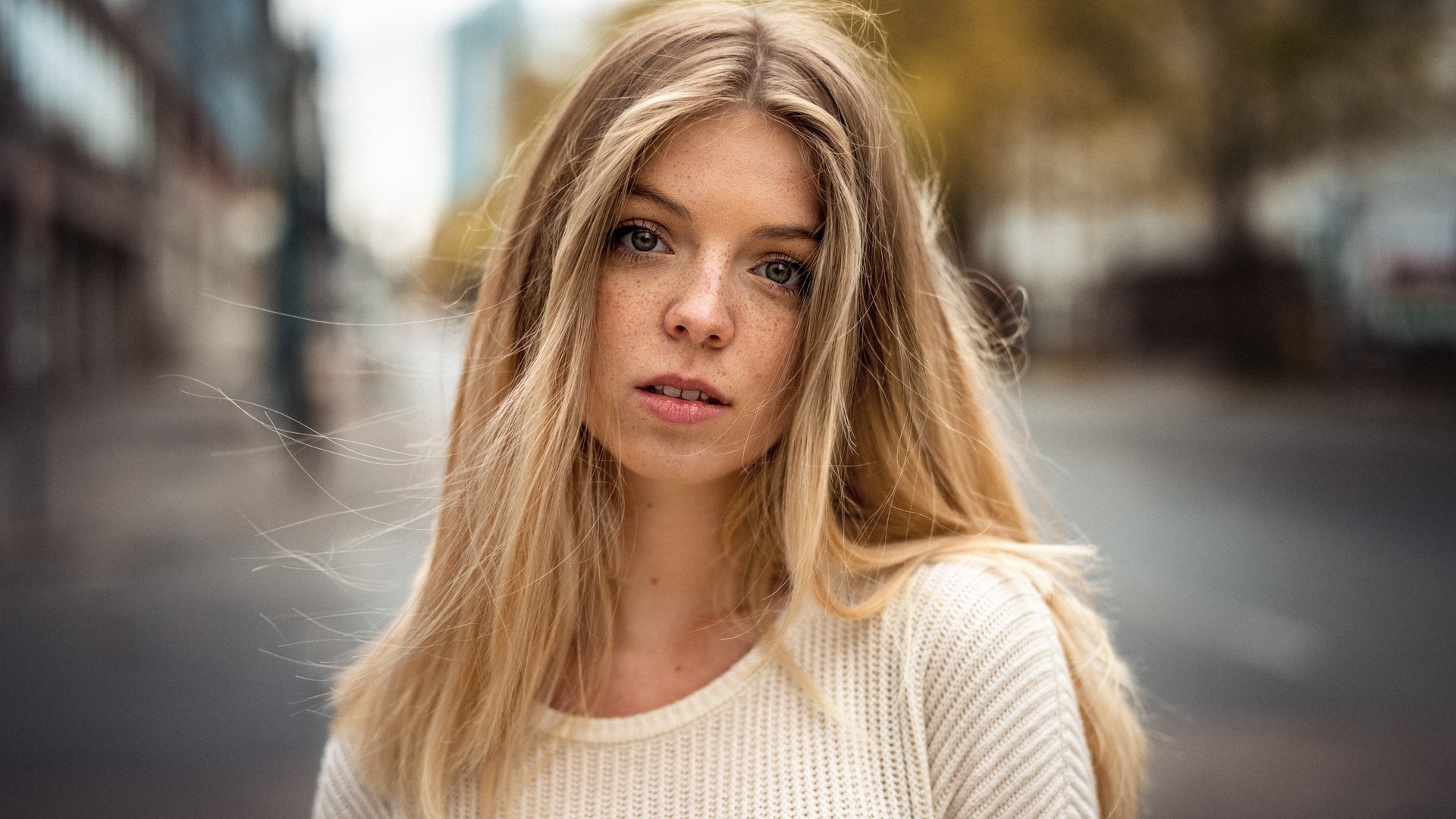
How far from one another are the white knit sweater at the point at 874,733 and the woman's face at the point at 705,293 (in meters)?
0.35

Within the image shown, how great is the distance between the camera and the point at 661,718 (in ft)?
6.34

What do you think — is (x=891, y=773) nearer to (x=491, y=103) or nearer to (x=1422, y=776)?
(x=1422, y=776)

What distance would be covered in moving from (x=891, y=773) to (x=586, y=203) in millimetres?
953

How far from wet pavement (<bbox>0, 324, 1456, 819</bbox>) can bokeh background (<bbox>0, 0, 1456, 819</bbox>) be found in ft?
0.10

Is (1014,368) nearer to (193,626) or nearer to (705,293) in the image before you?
(705,293)

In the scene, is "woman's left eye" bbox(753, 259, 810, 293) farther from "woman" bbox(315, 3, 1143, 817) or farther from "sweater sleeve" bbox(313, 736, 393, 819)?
"sweater sleeve" bbox(313, 736, 393, 819)

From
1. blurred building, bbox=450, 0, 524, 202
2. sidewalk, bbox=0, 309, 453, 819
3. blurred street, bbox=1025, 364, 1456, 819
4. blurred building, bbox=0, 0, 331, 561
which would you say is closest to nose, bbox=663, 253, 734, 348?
sidewalk, bbox=0, 309, 453, 819

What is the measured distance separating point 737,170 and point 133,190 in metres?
28.7

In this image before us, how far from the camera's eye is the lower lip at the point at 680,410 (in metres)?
1.85

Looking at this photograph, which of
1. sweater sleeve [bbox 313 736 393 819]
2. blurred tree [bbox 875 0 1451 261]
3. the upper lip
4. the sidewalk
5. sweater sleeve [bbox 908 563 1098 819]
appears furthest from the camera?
blurred tree [bbox 875 0 1451 261]

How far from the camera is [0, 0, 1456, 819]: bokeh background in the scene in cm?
507

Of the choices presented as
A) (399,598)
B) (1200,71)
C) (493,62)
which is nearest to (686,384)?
(399,598)

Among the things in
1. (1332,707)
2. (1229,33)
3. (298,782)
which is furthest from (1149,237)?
(298,782)

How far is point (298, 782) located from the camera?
187 inches
